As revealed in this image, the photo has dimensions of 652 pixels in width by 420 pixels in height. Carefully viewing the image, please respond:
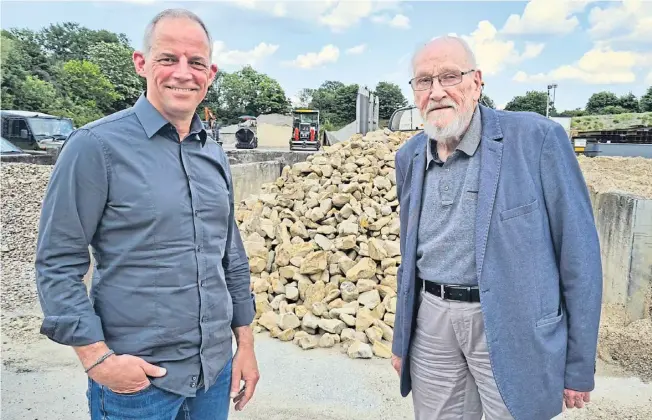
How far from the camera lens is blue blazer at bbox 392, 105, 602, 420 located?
1.67m

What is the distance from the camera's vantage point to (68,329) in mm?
1356

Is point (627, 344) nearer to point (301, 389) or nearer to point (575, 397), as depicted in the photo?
point (301, 389)

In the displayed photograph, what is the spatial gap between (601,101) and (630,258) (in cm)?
5566

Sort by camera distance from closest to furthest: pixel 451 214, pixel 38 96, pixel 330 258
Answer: pixel 451 214
pixel 330 258
pixel 38 96

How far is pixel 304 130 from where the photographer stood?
72.3ft

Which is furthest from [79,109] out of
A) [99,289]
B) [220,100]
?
[99,289]

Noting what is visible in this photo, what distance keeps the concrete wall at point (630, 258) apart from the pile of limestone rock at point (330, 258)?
6.98 feet

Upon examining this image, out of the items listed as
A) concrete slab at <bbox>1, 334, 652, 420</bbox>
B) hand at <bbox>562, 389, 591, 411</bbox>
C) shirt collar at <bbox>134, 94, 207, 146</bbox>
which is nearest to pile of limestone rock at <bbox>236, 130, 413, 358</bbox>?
concrete slab at <bbox>1, 334, 652, 420</bbox>

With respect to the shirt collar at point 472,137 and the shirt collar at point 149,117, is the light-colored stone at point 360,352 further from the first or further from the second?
the shirt collar at point 149,117

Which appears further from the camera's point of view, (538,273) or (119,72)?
(119,72)

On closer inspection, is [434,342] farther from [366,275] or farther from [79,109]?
[79,109]

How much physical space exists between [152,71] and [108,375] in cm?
95

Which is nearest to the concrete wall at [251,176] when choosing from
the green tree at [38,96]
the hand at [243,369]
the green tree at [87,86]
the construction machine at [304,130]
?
the hand at [243,369]

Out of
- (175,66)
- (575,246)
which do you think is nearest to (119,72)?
(175,66)
